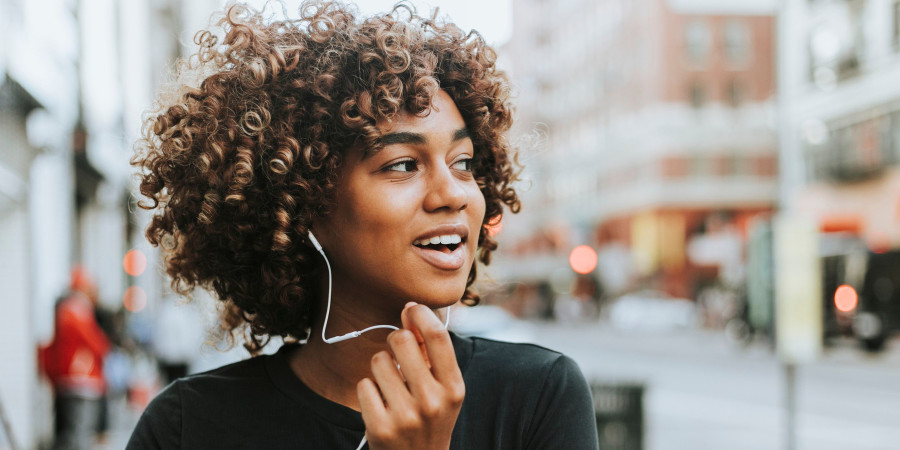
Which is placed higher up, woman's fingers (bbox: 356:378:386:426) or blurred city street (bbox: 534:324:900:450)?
woman's fingers (bbox: 356:378:386:426)

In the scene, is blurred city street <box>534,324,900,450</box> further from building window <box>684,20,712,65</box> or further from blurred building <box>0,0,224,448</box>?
building window <box>684,20,712,65</box>

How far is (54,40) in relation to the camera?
413 inches

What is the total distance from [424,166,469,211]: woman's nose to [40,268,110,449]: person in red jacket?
665 cm

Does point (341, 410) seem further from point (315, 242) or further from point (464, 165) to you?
point (464, 165)

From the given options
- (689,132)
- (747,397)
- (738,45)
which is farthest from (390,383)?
(738,45)

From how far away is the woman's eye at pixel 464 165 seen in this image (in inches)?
73.3

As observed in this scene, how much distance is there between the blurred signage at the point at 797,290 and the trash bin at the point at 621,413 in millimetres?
1098

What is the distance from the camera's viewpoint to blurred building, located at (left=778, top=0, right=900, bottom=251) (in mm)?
26812

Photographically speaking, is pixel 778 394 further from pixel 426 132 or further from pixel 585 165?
pixel 585 165

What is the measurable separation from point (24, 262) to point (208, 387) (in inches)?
327

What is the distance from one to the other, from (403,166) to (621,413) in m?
5.48

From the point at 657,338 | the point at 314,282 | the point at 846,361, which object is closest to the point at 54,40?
the point at 314,282

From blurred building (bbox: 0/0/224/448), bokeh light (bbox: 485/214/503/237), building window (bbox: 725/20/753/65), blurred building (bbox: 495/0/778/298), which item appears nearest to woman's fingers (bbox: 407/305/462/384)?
bokeh light (bbox: 485/214/503/237)

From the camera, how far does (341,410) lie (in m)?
1.84
